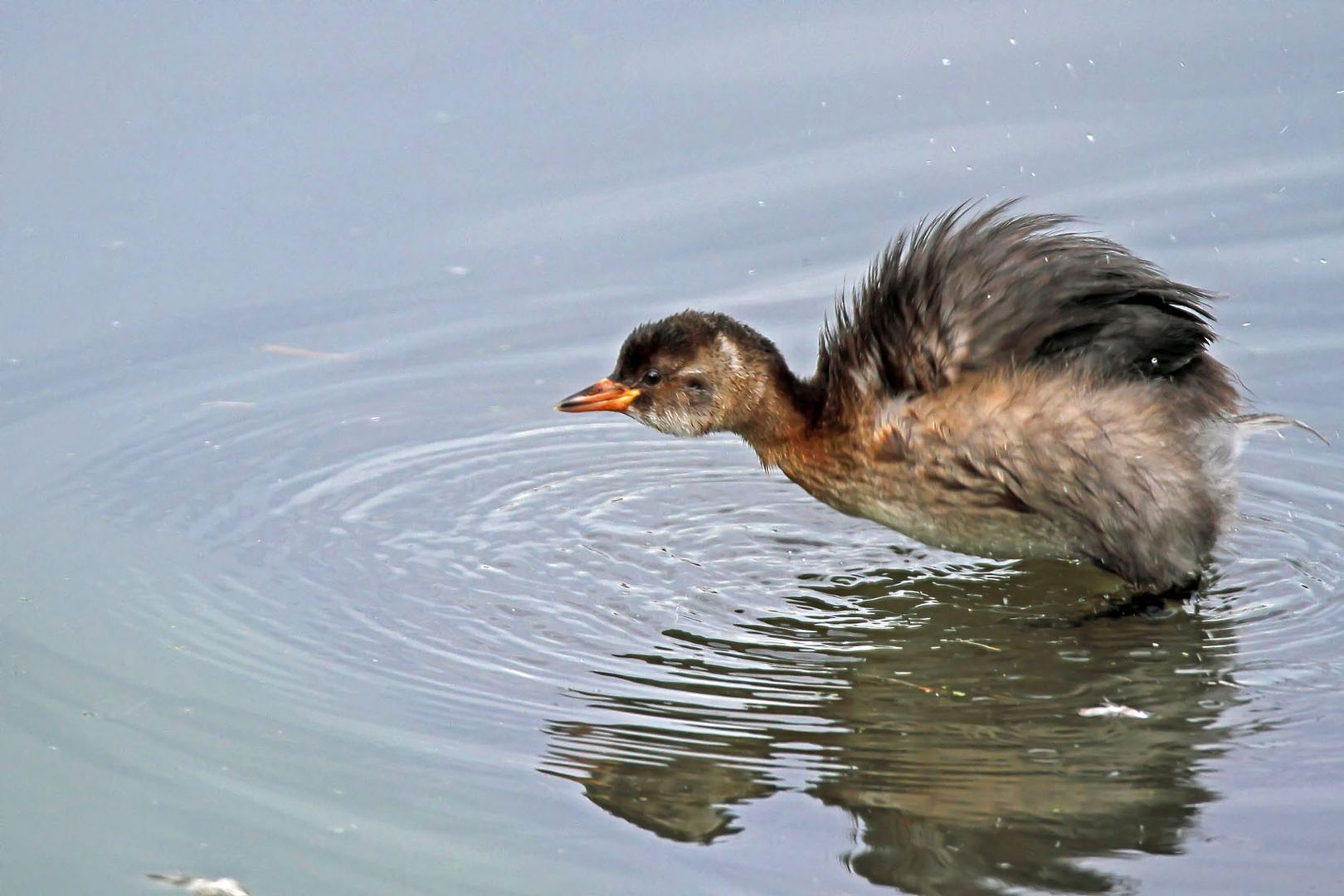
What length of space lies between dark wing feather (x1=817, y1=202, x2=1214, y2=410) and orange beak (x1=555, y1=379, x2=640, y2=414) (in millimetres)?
966

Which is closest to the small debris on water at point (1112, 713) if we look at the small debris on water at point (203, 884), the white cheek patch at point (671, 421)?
the white cheek patch at point (671, 421)

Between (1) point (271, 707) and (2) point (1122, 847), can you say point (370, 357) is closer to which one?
(1) point (271, 707)

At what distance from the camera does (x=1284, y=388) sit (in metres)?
7.43

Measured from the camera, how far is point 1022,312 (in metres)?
6.02

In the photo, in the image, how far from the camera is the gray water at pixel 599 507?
4.75 meters

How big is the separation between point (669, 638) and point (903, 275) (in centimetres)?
146

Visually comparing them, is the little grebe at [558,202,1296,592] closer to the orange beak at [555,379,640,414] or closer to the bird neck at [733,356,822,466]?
the bird neck at [733,356,822,466]

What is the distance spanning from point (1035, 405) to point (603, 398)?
1.66 m

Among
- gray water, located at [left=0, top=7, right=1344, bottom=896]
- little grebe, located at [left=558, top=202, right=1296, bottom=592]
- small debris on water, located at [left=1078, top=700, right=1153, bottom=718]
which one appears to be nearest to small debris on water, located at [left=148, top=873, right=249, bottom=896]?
gray water, located at [left=0, top=7, right=1344, bottom=896]

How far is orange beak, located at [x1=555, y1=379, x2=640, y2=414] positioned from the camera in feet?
22.6

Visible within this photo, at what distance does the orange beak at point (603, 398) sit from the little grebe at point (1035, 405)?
824 mm

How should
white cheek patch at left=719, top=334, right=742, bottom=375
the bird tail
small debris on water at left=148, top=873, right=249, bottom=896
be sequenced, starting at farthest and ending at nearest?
white cheek patch at left=719, top=334, right=742, bottom=375, the bird tail, small debris on water at left=148, top=873, right=249, bottom=896

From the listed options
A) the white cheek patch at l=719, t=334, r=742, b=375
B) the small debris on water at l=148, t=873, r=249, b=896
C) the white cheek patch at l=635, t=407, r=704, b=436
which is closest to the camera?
the small debris on water at l=148, t=873, r=249, b=896

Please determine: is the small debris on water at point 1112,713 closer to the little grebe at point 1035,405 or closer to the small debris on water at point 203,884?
the little grebe at point 1035,405
